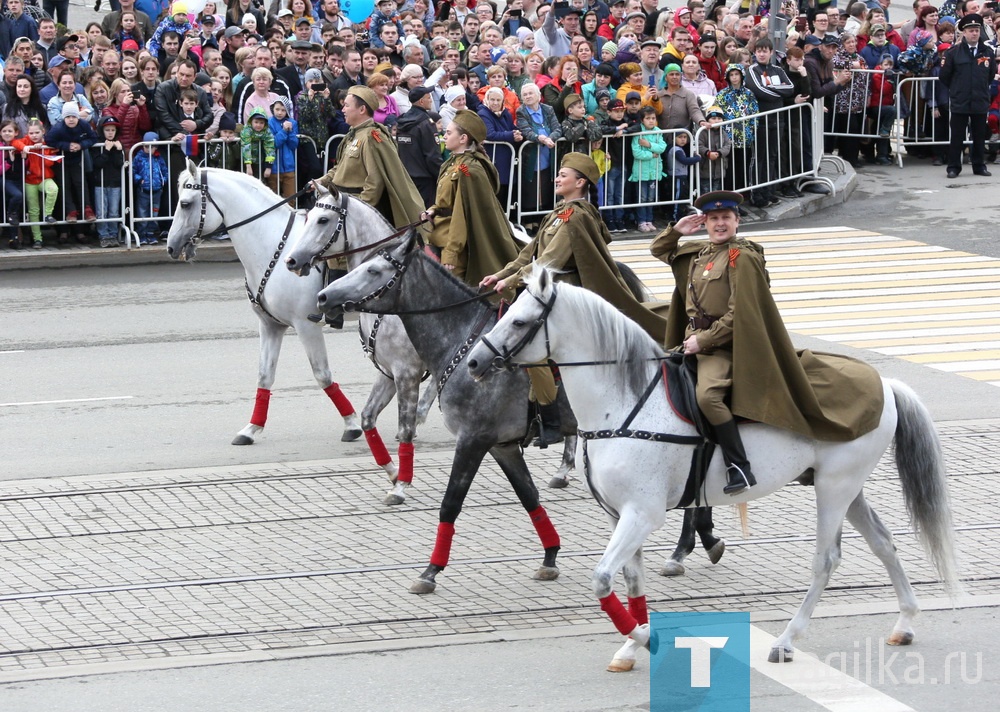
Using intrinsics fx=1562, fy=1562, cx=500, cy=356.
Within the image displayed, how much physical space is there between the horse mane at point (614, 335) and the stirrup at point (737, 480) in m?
0.66

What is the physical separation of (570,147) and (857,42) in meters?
7.70

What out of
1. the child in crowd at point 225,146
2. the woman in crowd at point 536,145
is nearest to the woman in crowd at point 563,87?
the woman in crowd at point 536,145

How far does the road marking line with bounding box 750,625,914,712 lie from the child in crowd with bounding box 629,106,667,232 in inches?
538

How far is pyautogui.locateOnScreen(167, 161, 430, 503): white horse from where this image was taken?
12.8 meters

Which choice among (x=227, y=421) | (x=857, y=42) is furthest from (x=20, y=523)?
(x=857, y=42)

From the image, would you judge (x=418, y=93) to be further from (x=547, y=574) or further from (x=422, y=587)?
(x=422, y=587)

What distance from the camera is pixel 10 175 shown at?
1975cm

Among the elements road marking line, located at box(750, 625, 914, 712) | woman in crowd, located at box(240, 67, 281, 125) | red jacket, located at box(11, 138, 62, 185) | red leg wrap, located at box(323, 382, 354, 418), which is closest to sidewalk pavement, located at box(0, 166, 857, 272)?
red jacket, located at box(11, 138, 62, 185)

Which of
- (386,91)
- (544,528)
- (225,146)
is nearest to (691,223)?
(544,528)

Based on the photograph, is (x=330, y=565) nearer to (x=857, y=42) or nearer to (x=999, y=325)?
(x=999, y=325)

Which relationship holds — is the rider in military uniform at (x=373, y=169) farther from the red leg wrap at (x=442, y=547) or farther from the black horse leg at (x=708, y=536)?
the black horse leg at (x=708, y=536)

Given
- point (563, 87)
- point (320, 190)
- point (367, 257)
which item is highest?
point (563, 87)

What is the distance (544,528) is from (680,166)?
42.4 feet

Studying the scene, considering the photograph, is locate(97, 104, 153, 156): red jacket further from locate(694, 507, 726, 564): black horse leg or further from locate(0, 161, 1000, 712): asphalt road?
locate(694, 507, 726, 564): black horse leg
